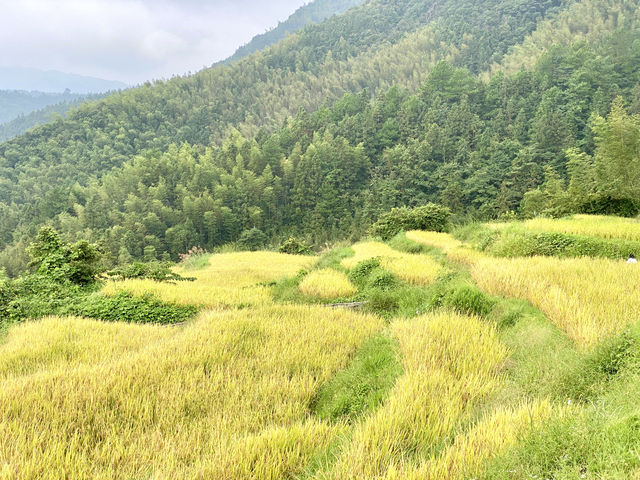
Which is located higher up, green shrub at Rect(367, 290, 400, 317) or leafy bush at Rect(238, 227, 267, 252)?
green shrub at Rect(367, 290, 400, 317)

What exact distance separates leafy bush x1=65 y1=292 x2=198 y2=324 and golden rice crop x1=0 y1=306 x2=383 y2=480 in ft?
8.77

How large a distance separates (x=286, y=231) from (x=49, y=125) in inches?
3624

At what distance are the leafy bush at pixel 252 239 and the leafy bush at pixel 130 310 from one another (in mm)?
43741

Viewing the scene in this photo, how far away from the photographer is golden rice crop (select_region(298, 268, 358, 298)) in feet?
32.0

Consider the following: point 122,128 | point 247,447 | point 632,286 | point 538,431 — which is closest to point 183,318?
point 247,447

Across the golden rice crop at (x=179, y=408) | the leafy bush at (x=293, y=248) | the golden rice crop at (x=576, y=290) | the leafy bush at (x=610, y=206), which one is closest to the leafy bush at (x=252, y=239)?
the leafy bush at (x=293, y=248)

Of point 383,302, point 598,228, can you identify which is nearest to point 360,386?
point 383,302

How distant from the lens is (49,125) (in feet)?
324

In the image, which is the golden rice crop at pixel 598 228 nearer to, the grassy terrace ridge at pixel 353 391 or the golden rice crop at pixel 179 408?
Answer: the grassy terrace ridge at pixel 353 391

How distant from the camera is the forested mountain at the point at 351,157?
52.4 meters

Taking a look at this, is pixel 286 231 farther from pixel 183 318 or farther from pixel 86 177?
pixel 86 177

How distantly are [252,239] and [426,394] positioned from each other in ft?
171

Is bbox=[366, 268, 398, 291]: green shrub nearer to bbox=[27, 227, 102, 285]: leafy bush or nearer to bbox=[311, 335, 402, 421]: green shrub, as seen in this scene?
bbox=[311, 335, 402, 421]: green shrub

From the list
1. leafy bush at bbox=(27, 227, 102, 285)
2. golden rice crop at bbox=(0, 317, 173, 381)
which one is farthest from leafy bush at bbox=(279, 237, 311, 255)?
golden rice crop at bbox=(0, 317, 173, 381)
